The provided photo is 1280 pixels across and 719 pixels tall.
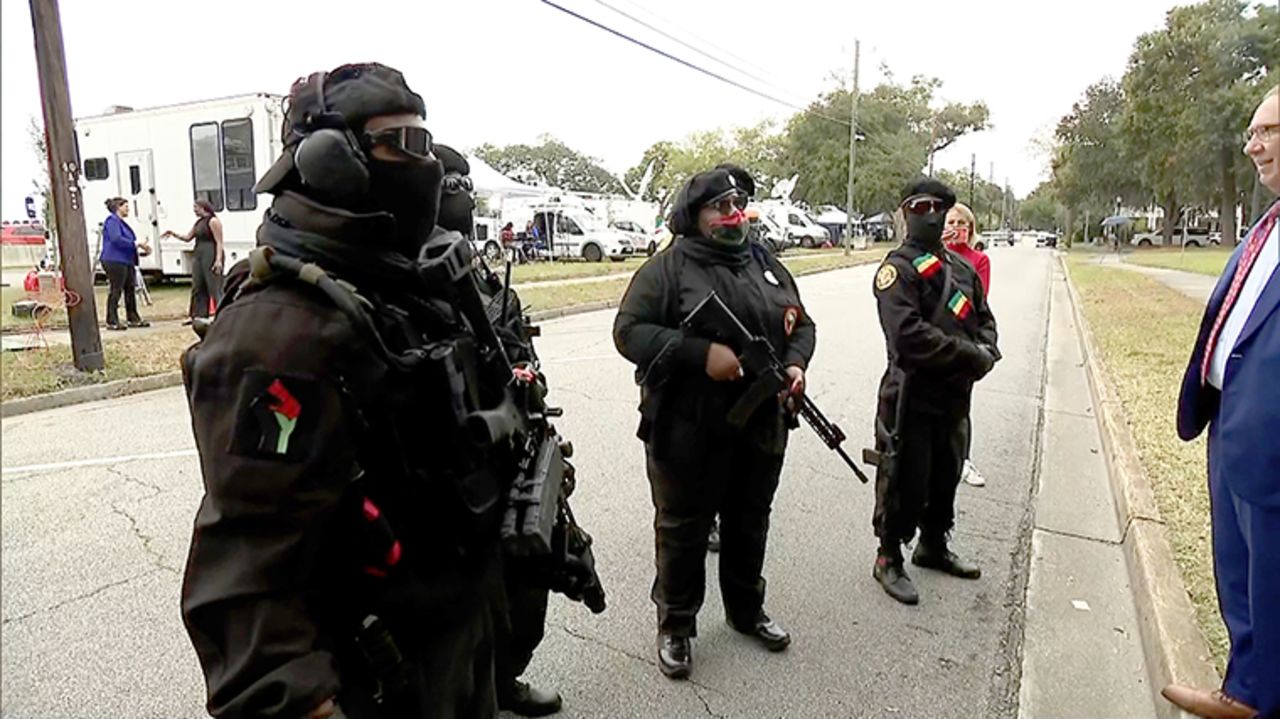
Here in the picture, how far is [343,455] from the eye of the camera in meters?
1.40

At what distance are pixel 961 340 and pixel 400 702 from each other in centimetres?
288

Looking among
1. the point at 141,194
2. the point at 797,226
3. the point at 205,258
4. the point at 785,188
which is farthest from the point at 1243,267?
the point at 785,188

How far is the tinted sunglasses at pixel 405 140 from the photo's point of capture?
1589 millimetres

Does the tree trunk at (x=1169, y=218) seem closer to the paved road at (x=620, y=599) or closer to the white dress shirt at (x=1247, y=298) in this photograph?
the paved road at (x=620, y=599)

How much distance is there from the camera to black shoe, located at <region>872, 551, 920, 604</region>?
12.2ft

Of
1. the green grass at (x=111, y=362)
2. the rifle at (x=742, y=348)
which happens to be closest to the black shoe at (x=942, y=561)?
the rifle at (x=742, y=348)

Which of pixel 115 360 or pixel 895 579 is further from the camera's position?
pixel 115 360

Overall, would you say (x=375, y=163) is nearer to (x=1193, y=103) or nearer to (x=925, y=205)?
(x=925, y=205)

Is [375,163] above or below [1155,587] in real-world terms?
above

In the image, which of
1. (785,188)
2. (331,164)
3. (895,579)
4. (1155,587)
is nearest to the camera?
(331,164)

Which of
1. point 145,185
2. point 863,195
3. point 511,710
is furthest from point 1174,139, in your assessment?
point 511,710

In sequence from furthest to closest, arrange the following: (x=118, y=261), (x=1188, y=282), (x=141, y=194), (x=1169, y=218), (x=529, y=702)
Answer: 1. (x=1169, y=218)
2. (x=1188, y=282)
3. (x=141, y=194)
4. (x=118, y=261)
5. (x=529, y=702)

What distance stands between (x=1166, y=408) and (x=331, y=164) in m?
7.35

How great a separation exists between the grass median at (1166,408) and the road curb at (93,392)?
7.97 meters
